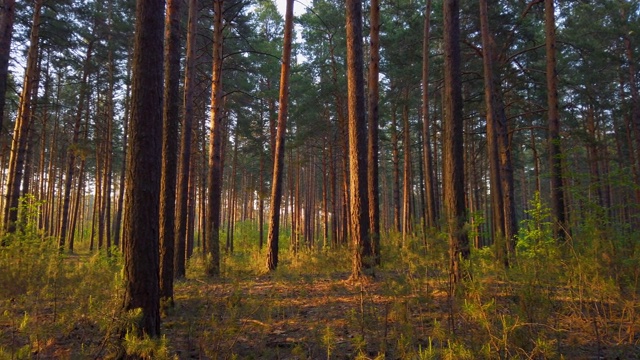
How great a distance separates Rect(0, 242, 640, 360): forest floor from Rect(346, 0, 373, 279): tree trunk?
45.8 inches

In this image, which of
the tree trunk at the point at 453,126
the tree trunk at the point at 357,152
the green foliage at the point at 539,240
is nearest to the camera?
the green foliage at the point at 539,240

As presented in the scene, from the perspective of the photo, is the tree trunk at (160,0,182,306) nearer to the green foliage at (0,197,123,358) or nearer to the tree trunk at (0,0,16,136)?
the green foliage at (0,197,123,358)

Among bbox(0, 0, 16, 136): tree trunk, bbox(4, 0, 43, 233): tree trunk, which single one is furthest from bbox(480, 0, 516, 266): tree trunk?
bbox(4, 0, 43, 233): tree trunk

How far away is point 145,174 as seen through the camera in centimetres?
428

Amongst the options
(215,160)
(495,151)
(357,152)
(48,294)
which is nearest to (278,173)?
(215,160)

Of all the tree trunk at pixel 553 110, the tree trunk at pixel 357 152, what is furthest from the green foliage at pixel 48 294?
the tree trunk at pixel 553 110

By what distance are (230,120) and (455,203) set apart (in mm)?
21097

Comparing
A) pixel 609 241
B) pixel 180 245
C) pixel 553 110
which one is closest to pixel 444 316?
pixel 609 241

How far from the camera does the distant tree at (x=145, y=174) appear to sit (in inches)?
165

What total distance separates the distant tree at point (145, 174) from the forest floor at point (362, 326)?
1.06 ft

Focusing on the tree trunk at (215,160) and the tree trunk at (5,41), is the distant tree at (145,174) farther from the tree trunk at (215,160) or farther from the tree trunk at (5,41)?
the tree trunk at (215,160)

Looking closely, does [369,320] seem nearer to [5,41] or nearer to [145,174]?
[145,174]

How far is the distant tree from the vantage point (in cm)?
420

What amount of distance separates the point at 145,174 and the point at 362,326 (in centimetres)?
312
